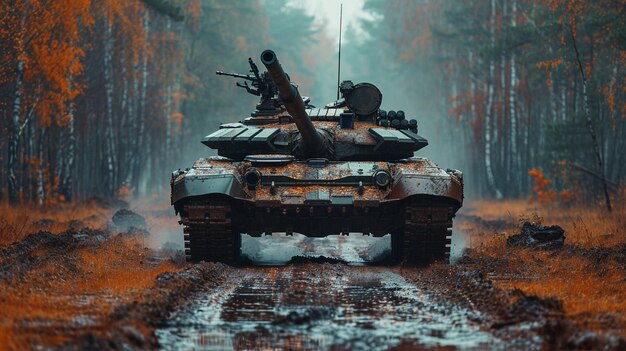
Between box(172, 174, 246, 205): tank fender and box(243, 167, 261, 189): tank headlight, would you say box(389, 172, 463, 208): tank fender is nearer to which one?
box(243, 167, 261, 189): tank headlight

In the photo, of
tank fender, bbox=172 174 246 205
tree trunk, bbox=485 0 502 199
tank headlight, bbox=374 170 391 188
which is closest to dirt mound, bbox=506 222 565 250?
tank headlight, bbox=374 170 391 188

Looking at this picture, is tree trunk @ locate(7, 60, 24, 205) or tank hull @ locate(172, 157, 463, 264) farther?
tree trunk @ locate(7, 60, 24, 205)

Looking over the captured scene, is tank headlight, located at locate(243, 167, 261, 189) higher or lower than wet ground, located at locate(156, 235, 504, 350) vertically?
higher

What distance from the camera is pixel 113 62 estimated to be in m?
31.7

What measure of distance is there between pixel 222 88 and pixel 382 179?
35.6 metres

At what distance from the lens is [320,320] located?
789 cm

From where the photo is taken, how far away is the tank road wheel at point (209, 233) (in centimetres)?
1311

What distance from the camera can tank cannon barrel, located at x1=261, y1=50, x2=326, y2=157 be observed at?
11309 mm

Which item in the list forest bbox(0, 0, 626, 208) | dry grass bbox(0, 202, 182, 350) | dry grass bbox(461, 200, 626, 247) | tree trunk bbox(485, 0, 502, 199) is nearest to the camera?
dry grass bbox(0, 202, 182, 350)

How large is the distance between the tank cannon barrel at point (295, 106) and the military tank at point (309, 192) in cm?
2

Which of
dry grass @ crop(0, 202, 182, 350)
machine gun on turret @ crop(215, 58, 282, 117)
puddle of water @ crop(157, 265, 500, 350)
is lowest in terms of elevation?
puddle of water @ crop(157, 265, 500, 350)

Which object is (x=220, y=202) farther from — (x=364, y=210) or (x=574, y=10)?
(x=574, y=10)

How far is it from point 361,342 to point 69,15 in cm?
1919

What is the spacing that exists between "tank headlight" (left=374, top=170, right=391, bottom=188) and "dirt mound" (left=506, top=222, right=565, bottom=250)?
311 cm
